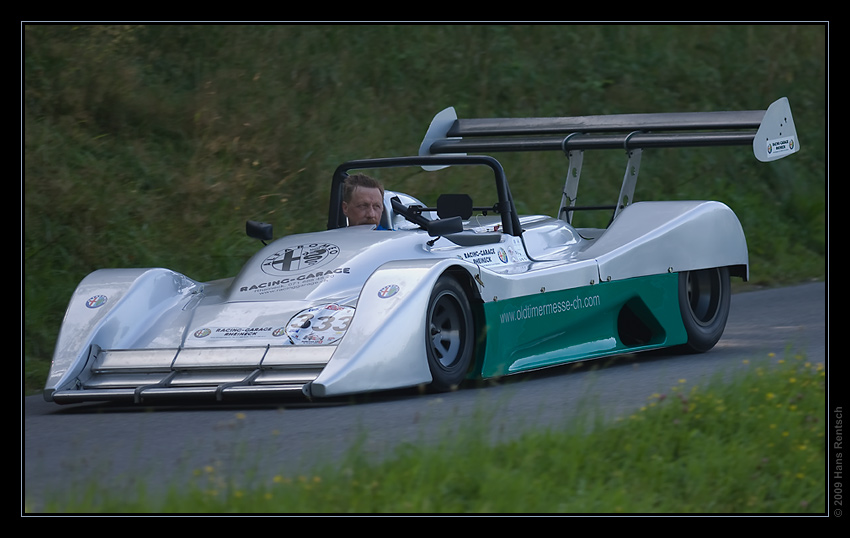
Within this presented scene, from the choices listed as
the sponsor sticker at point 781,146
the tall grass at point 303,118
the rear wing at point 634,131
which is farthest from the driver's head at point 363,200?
the sponsor sticker at point 781,146

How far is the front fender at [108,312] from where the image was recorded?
7207 millimetres

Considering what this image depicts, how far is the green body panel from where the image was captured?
25.1 ft

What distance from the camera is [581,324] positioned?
8336 millimetres

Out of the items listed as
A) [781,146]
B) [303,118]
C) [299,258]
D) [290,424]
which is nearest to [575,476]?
[290,424]

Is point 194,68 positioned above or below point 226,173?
above

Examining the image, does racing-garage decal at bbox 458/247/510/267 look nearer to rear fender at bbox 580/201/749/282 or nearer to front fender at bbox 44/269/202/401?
rear fender at bbox 580/201/749/282

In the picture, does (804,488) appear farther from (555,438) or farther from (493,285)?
(493,285)

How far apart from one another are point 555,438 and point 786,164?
14.2 meters

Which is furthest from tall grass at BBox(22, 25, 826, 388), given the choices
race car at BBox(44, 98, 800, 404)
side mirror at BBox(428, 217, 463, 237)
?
side mirror at BBox(428, 217, 463, 237)

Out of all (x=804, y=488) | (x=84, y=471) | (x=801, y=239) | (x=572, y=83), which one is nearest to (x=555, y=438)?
(x=804, y=488)

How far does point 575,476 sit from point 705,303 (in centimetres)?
479

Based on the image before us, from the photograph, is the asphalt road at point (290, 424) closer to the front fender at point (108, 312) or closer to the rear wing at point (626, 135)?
the front fender at point (108, 312)

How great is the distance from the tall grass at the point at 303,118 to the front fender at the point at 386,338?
3.11 m

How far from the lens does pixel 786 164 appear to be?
18688 millimetres
